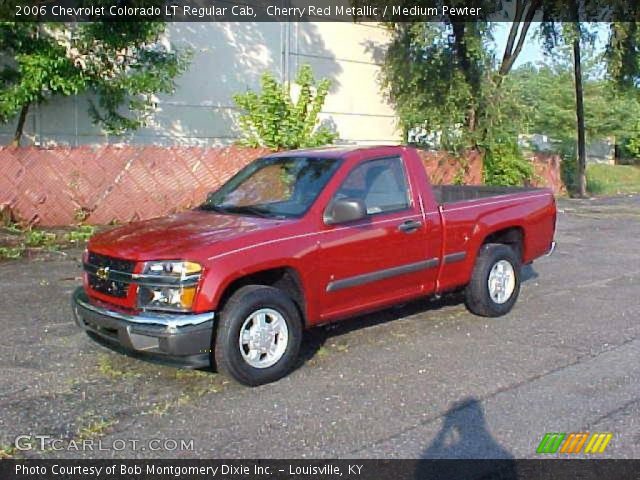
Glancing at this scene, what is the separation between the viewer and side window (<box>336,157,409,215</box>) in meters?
6.43

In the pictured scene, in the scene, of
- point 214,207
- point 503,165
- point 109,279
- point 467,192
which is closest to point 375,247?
point 214,207

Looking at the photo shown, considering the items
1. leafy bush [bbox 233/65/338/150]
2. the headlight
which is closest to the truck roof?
the headlight

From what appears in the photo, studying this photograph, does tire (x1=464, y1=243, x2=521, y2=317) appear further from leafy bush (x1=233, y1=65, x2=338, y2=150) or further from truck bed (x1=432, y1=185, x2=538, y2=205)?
leafy bush (x1=233, y1=65, x2=338, y2=150)

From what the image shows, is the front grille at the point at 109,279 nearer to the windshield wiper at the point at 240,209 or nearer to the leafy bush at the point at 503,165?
the windshield wiper at the point at 240,209

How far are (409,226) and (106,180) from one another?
885cm

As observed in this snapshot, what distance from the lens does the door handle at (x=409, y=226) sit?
21.6 ft

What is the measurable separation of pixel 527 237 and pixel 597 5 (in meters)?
15.3

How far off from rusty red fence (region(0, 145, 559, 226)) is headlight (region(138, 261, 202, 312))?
8.67 m

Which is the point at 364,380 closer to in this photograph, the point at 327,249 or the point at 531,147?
the point at 327,249

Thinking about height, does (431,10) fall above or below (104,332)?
above

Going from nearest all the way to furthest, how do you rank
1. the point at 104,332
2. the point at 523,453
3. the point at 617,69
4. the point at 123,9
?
the point at 523,453 < the point at 104,332 < the point at 123,9 < the point at 617,69

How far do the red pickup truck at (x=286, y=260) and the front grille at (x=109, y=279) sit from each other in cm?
1

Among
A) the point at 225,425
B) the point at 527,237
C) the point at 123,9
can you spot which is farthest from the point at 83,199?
the point at 225,425

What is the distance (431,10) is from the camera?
20031 mm
